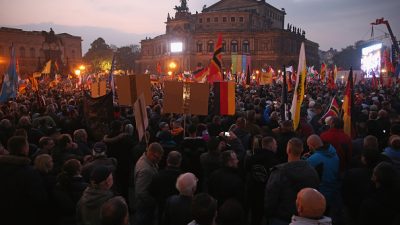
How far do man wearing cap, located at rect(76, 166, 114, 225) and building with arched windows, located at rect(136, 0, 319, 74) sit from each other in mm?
72339

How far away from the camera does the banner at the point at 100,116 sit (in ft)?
29.0

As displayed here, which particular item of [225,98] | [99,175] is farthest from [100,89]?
[99,175]

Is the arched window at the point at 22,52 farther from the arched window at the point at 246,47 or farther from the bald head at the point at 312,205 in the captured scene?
the bald head at the point at 312,205

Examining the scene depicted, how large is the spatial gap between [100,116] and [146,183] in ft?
13.0

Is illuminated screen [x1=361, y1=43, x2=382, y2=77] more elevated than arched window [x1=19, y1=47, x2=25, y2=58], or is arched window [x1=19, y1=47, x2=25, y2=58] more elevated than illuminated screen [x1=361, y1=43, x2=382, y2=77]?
arched window [x1=19, y1=47, x2=25, y2=58]

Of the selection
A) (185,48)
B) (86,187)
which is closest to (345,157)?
(86,187)

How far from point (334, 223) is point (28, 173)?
14.5 feet

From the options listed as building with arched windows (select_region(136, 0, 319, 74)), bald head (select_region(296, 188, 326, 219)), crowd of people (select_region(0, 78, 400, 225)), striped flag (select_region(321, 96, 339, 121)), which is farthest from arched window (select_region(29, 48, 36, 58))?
bald head (select_region(296, 188, 326, 219))

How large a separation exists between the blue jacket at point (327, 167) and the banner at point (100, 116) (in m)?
5.13

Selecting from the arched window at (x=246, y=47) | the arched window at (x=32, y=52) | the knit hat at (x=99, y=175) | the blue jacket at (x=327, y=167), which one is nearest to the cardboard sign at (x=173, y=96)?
the blue jacket at (x=327, y=167)

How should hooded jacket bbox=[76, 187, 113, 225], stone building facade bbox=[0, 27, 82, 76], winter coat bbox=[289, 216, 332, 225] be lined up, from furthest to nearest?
1. stone building facade bbox=[0, 27, 82, 76]
2. hooded jacket bbox=[76, 187, 113, 225]
3. winter coat bbox=[289, 216, 332, 225]

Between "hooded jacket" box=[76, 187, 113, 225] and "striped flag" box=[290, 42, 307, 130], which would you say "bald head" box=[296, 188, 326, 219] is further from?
"striped flag" box=[290, 42, 307, 130]

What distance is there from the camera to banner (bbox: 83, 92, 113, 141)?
29.0ft

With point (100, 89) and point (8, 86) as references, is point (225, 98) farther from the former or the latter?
point (8, 86)
